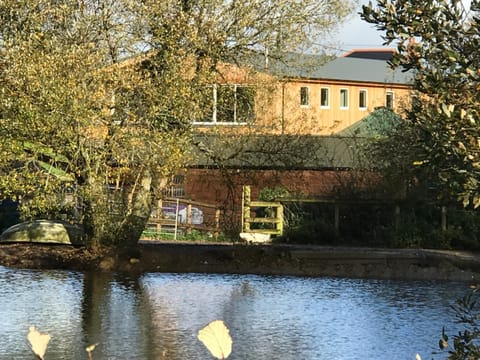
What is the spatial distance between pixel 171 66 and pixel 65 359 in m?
10.5

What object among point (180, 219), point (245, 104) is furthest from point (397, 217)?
point (180, 219)

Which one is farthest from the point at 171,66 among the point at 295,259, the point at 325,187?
the point at 325,187

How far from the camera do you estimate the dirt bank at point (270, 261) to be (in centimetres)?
2306

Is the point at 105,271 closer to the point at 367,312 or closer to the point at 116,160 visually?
the point at 116,160

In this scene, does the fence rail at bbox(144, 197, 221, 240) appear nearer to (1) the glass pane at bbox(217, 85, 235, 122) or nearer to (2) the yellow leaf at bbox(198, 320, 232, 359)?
(1) the glass pane at bbox(217, 85, 235, 122)

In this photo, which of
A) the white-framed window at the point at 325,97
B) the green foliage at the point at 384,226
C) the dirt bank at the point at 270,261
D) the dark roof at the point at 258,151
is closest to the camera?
the dirt bank at the point at 270,261

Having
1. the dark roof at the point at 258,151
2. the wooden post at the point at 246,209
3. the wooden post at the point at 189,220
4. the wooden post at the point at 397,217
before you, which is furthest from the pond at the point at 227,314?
the wooden post at the point at 189,220

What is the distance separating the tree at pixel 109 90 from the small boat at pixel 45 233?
2.61 metres

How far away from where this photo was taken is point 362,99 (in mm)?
58781

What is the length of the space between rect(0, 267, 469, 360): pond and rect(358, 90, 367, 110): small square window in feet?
121

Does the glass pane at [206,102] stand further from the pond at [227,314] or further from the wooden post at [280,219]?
the wooden post at [280,219]

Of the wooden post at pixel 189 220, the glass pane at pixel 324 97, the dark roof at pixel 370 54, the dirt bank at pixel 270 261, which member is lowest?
the dirt bank at pixel 270 261

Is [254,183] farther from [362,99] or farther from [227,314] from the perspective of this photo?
[362,99]

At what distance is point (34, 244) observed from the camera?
2680cm
